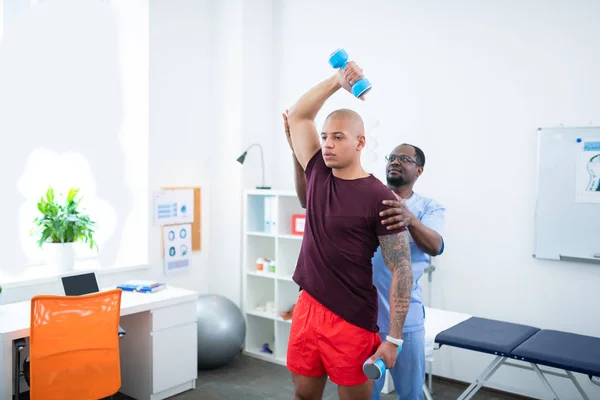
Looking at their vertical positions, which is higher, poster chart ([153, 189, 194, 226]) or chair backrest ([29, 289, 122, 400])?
poster chart ([153, 189, 194, 226])

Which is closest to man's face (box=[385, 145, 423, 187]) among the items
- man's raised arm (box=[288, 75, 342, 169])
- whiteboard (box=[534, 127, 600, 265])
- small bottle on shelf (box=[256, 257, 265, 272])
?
man's raised arm (box=[288, 75, 342, 169])

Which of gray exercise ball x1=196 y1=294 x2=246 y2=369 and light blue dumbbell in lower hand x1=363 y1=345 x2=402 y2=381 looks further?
gray exercise ball x1=196 y1=294 x2=246 y2=369

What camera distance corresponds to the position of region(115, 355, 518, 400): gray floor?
347 cm

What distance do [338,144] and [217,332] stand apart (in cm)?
242

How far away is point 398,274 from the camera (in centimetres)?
184

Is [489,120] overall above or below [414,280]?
above

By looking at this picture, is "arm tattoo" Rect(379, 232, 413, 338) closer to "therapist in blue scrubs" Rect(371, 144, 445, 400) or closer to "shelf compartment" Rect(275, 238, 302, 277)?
"therapist in blue scrubs" Rect(371, 144, 445, 400)

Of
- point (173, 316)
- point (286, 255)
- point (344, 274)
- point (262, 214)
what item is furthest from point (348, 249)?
point (262, 214)

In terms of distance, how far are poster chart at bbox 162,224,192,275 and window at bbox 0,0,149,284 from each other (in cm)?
18

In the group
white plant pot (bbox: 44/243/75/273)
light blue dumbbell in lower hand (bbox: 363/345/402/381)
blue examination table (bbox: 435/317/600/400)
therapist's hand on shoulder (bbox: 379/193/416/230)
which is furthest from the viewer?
white plant pot (bbox: 44/243/75/273)

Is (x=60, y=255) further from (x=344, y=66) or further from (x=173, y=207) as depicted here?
(x=344, y=66)

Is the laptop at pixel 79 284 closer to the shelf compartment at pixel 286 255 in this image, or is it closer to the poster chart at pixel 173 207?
the poster chart at pixel 173 207

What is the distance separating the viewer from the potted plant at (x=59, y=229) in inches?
141

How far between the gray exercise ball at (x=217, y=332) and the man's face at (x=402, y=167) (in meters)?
2.00
